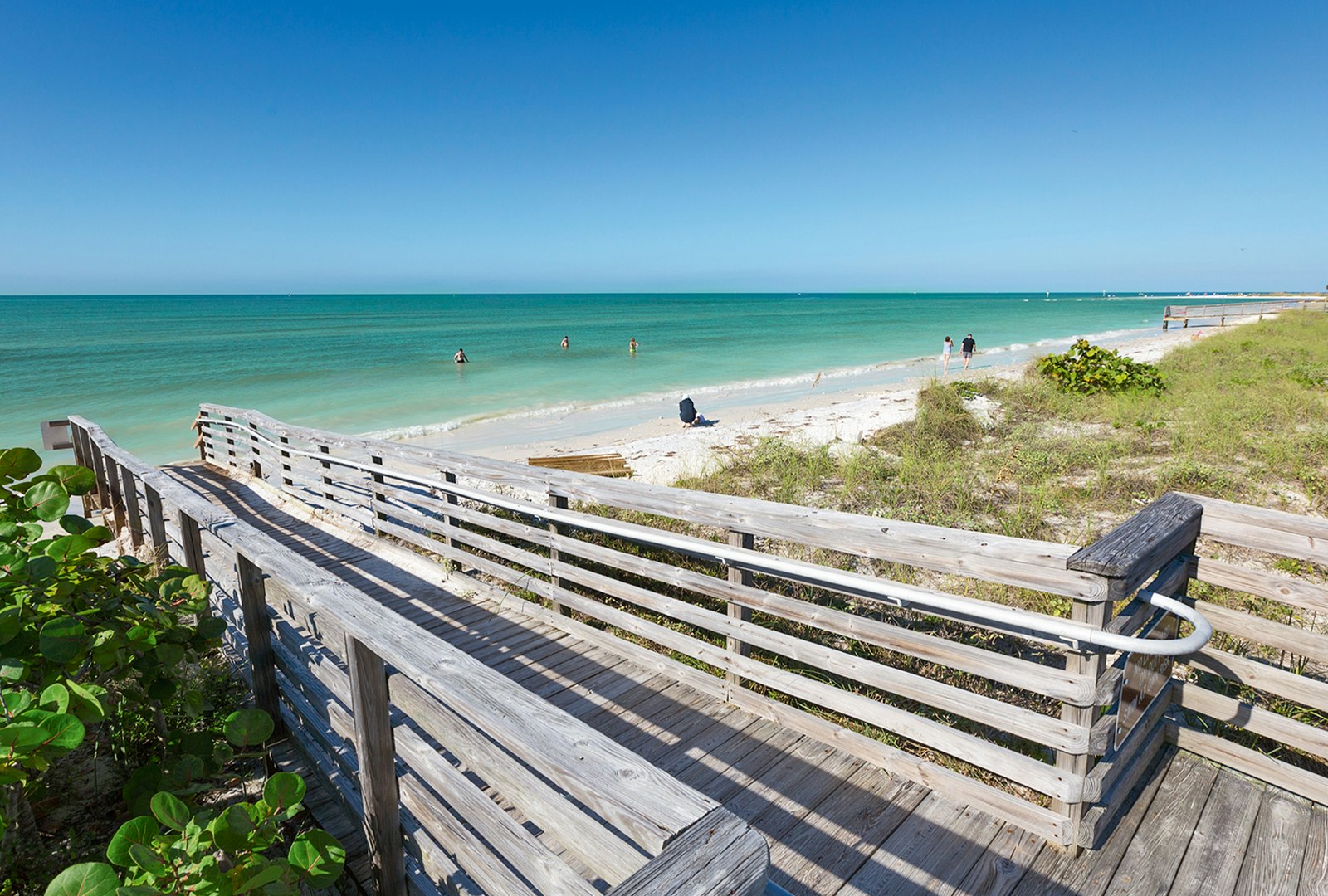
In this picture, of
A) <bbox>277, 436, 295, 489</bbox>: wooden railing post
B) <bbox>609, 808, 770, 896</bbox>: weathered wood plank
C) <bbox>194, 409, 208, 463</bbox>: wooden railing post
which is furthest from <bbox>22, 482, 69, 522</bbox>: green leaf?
<bbox>194, 409, 208, 463</bbox>: wooden railing post

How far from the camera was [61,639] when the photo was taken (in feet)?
5.98

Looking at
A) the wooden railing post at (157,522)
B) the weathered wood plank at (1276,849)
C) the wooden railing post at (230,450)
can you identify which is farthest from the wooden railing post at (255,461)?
the weathered wood plank at (1276,849)

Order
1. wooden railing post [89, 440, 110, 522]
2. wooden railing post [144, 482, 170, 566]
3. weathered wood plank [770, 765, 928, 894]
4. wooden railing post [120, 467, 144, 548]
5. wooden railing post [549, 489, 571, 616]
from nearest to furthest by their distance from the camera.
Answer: weathered wood plank [770, 765, 928, 894], wooden railing post [144, 482, 170, 566], wooden railing post [549, 489, 571, 616], wooden railing post [120, 467, 144, 548], wooden railing post [89, 440, 110, 522]

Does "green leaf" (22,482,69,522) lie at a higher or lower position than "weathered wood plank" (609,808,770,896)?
higher

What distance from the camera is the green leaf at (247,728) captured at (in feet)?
7.22

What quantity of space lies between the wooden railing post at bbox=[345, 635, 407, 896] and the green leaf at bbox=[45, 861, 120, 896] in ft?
2.29

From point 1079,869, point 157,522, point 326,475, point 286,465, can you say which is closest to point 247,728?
point 157,522

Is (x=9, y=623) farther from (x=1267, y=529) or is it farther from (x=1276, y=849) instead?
(x=1267, y=529)

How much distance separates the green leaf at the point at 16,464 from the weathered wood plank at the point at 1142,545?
3.46m

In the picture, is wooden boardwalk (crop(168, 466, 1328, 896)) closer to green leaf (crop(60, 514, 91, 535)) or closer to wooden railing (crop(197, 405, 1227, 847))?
wooden railing (crop(197, 405, 1227, 847))

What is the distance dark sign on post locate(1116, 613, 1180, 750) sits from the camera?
2697 mm

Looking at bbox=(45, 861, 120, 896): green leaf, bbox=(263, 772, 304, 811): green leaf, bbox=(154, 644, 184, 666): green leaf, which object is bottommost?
bbox=(263, 772, 304, 811): green leaf

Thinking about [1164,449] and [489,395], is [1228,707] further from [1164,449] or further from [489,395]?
[489,395]

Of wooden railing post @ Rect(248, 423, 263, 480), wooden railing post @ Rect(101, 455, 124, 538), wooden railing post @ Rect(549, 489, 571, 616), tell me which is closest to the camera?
wooden railing post @ Rect(549, 489, 571, 616)
